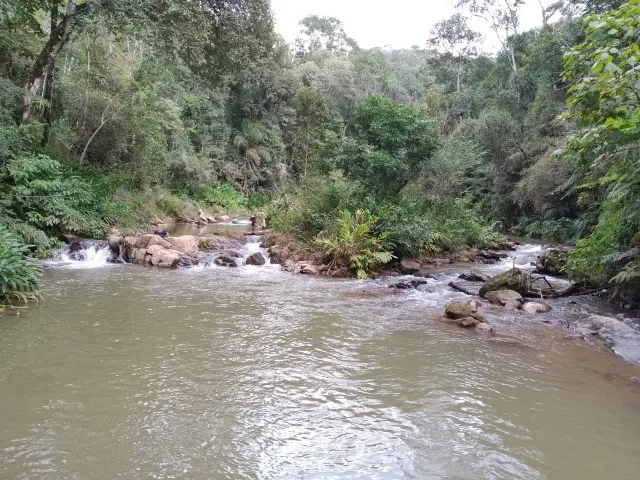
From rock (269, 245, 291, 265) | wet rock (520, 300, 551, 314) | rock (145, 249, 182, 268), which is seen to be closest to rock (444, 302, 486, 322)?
wet rock (520, 300, 551, 314)

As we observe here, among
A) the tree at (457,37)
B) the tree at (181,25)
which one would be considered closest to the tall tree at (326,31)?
the tree at (457,37)

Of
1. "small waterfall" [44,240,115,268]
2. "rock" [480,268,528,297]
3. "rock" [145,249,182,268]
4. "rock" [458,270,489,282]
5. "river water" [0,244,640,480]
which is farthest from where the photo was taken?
"rock" [145,249,182,268]

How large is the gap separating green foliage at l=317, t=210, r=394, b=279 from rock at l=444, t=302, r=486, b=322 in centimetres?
416

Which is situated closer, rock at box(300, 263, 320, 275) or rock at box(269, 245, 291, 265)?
rock at box(300, 263, 320, 275)

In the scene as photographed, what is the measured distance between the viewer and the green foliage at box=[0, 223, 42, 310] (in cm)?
721

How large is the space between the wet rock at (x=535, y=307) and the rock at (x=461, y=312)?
1598 mm

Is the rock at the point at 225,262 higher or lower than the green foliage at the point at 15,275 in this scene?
lower

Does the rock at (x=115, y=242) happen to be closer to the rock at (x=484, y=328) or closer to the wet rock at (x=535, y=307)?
the rock at (x=484, y=328)

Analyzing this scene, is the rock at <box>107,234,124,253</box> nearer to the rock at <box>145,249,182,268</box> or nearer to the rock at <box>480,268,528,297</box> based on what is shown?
the rock at <box>145,249,182,268</box>

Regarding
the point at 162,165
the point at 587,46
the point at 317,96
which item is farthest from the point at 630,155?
the point at 317,96

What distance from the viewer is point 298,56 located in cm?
5341

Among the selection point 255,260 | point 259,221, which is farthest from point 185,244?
point 259,221

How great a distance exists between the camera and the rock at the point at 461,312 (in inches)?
303

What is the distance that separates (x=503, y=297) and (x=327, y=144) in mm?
9062
